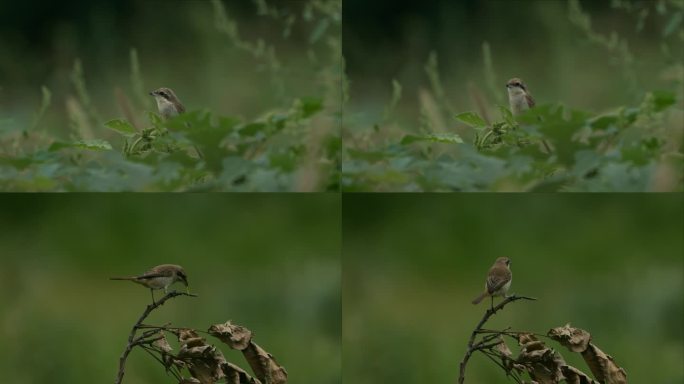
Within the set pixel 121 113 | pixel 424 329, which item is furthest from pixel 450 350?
pixel 121 113

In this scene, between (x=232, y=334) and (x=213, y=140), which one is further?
(x=213, y=140)

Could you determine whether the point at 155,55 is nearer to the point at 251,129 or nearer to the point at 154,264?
the point at 251,129

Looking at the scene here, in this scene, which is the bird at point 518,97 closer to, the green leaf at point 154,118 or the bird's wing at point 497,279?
the bird's wing at point 497,279

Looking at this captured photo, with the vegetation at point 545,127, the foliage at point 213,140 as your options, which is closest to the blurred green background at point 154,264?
the foliage at point 213,140

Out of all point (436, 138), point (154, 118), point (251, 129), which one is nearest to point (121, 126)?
point (154, 118)

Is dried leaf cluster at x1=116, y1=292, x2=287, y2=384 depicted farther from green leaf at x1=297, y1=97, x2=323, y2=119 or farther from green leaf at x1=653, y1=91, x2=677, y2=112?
green leaf at x1=653, y1=91, x2=677, y2=112

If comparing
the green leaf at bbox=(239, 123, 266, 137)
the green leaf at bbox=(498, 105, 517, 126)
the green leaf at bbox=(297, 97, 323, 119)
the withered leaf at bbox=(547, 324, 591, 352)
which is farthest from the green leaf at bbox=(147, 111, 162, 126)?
the withered leaf at bbox=(547, 324, 591, 352)

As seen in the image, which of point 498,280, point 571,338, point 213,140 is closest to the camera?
point 571,338

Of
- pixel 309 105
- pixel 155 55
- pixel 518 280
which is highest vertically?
pixel 155 55
